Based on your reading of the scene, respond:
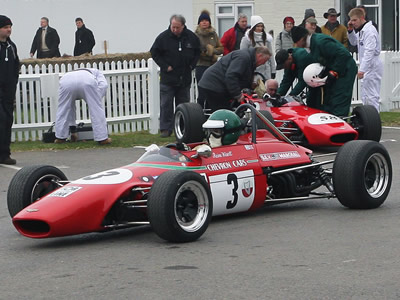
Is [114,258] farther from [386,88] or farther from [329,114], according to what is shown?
[386,88]

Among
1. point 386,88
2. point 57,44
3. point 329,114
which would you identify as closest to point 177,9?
point 57,44

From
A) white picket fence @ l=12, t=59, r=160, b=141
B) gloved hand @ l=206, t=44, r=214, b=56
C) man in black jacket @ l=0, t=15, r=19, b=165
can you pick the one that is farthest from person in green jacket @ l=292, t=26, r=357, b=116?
man in black jacket @ l=0, t=15, r=19, b=165

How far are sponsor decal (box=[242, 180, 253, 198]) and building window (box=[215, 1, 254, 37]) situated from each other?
19502mm

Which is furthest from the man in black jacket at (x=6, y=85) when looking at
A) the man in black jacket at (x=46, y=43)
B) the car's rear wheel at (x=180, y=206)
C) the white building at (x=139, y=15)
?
the white building at (x=139, y=15)

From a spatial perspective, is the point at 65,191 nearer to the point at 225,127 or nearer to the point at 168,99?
the point at 225,127

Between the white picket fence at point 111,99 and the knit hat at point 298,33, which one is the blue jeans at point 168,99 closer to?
the white picket fence at point 111,99

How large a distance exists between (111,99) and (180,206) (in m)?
9.92

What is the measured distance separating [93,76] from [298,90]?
10.6 ft

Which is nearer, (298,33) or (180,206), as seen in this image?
(180,206)

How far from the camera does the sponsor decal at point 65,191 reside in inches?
315

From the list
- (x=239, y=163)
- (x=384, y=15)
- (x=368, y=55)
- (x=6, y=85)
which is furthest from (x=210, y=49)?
(x=384, y=15)

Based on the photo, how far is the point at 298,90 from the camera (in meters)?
15.2

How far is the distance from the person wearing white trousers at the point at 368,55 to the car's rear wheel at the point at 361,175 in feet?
25.4

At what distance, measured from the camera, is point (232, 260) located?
7305 mm
